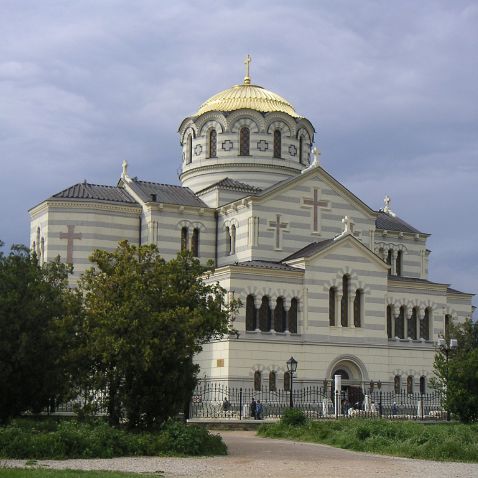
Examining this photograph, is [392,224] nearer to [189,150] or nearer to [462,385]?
[189,150]

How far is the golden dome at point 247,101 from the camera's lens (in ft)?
192

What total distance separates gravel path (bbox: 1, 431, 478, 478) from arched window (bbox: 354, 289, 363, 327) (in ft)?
83.6

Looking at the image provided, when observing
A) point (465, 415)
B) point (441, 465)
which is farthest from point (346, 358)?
point (441, 465)

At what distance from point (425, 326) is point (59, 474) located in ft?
131

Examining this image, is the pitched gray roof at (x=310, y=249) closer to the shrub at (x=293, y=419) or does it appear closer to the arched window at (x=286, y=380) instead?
the arched window at (x=286, y=380)

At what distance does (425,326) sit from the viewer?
5581cm

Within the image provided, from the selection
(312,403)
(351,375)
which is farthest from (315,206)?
(312,403)

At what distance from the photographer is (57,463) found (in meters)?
22.2

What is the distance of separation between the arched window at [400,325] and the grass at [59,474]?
36520mm

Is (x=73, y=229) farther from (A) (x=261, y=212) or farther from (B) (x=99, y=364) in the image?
(B) (x=99, y=364)

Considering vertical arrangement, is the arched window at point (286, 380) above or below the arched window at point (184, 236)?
below

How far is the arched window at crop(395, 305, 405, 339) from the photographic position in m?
54.8

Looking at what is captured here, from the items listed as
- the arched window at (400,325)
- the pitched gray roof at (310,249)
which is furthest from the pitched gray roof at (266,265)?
the arched window at (400,325)

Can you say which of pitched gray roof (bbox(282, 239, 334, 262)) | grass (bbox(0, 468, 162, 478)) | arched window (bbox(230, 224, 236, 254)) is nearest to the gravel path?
grass (bbox(0, 468, 162, 478))
